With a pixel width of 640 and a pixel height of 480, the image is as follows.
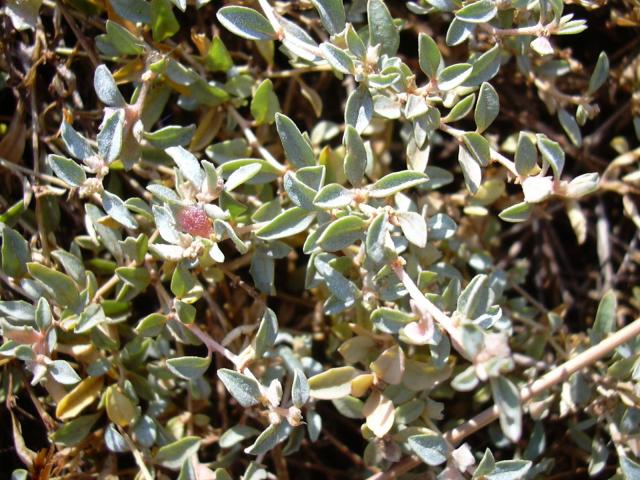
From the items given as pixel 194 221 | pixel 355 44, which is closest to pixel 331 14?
pixel 355 44

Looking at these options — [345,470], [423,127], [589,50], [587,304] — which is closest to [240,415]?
[345,470]

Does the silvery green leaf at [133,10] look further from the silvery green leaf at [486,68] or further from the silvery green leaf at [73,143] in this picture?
the silvery green leaf at [486,68]

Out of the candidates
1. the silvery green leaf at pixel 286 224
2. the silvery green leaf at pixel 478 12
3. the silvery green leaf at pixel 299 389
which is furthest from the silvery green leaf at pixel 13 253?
the silvery green leaf at pixel 478 12

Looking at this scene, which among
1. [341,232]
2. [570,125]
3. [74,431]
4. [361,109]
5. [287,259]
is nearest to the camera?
[341,232]

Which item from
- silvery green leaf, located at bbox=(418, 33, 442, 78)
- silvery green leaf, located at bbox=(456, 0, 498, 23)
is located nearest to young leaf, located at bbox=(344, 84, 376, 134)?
silvery green leaf, located at bbox=(418, 33, 442, 78)

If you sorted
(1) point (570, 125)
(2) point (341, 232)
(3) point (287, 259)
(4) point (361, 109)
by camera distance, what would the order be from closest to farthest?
(2) point (341, 232), (4) point (361, 109), (1) point (570, 125), (3) point (287, 259)

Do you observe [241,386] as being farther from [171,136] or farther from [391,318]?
[171,136]

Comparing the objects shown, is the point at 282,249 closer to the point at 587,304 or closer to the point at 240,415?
the point at 240,415
